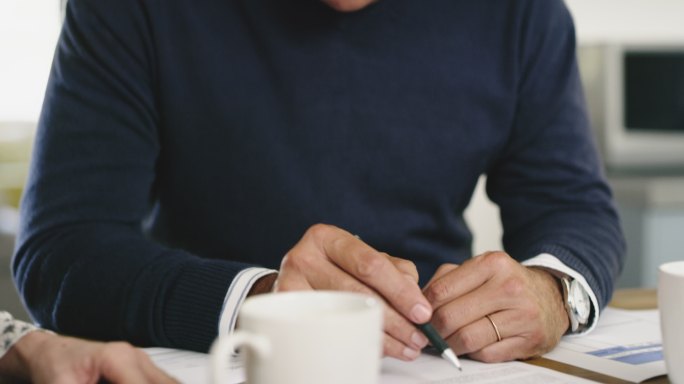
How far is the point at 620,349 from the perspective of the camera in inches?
32.8

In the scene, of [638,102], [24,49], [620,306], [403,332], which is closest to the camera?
[403,332]

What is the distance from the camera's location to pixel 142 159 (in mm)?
1029

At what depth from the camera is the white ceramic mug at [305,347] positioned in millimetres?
443

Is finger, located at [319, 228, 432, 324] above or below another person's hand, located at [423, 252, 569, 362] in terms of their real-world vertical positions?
above

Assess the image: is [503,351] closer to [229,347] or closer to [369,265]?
[369,265]

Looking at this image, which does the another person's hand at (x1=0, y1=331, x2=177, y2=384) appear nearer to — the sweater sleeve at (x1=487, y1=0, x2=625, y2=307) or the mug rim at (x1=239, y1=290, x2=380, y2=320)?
the mug rim at (x1=239, y1=290, x2=380, y2=320)

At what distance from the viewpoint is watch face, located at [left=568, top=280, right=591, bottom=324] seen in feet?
2.95

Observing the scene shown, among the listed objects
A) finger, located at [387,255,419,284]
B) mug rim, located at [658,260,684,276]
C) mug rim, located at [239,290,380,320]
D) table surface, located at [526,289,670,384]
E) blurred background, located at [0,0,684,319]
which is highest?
mug rim, located at [239,290,380,320]

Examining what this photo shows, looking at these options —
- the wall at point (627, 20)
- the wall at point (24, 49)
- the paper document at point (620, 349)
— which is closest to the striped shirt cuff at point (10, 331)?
the paper document at point (620, 349)

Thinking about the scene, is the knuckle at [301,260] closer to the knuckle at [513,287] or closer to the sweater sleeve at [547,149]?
the knuckle at [513,287]

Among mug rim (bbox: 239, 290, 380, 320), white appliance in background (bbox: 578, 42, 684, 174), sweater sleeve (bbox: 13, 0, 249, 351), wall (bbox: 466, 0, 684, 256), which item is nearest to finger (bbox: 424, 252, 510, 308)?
sweater sleeve (bbox: 13, 0, 249, 351)

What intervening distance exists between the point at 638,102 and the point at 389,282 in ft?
6.17

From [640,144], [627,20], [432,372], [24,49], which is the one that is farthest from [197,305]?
[627,20]

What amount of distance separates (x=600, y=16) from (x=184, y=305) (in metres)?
2.45
